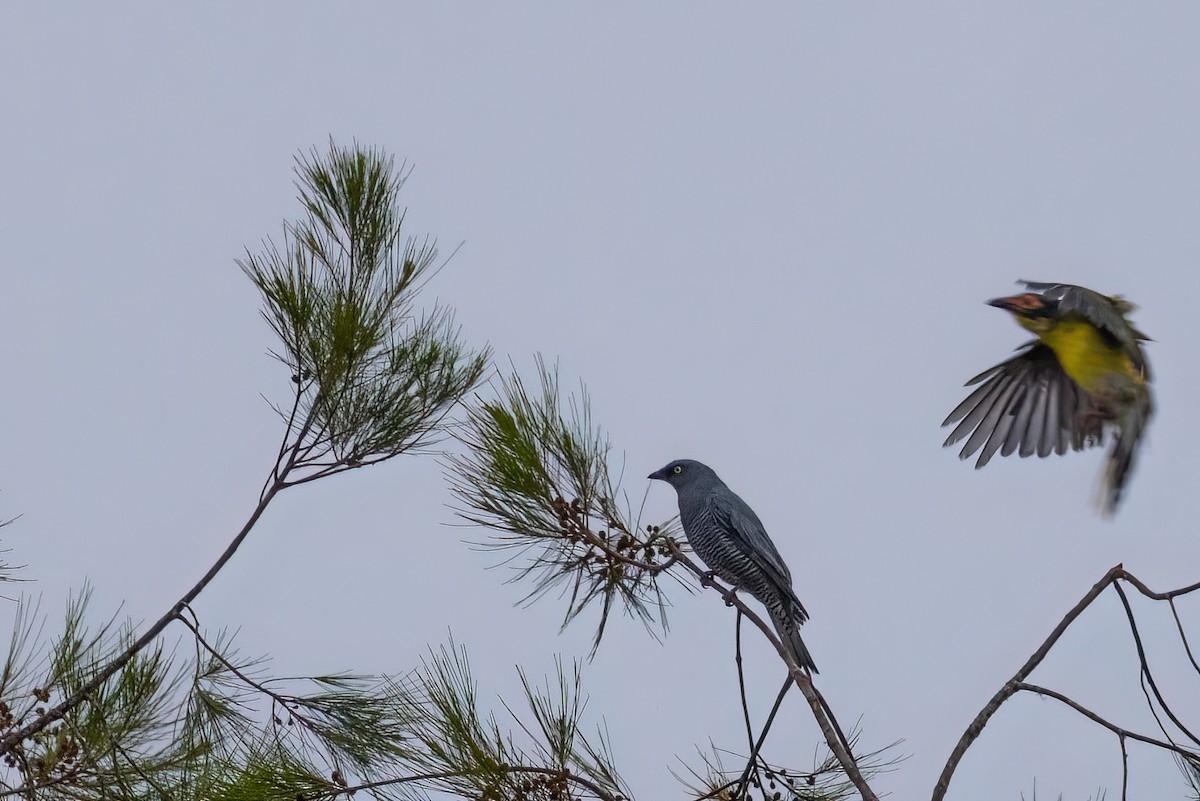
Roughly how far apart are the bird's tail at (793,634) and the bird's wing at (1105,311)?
1.15 meters

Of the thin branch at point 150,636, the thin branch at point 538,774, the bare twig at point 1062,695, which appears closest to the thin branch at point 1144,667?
the bare twig at point 1062,695

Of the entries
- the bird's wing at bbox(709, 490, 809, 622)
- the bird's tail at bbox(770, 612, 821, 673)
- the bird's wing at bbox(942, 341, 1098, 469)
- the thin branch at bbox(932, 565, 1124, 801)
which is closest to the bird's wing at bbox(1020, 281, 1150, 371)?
the bird's wing at bbox(942, 341, 1098, 469)

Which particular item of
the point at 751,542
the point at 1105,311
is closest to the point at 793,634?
the point at 751,542

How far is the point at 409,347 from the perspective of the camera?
275 cm

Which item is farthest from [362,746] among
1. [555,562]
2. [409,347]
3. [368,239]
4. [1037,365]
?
[1037,365]

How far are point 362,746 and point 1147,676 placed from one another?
5.05 ft

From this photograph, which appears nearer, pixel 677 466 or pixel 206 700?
pixel 206 700

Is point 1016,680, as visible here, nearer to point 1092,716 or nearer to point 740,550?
point 1092,716

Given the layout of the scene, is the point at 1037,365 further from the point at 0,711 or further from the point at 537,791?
the point at 0,711

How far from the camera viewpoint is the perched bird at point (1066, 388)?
2.13 metres

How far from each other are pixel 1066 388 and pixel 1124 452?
2.05 feet

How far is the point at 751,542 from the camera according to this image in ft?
10.1

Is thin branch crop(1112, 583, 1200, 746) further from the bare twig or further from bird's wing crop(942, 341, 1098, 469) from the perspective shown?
bird's wing crop(942, 341, 1098, 469)

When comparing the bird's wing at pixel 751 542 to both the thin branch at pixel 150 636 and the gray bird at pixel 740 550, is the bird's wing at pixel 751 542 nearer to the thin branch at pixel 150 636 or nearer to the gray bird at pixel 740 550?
the gray bird at pixel 740 550
